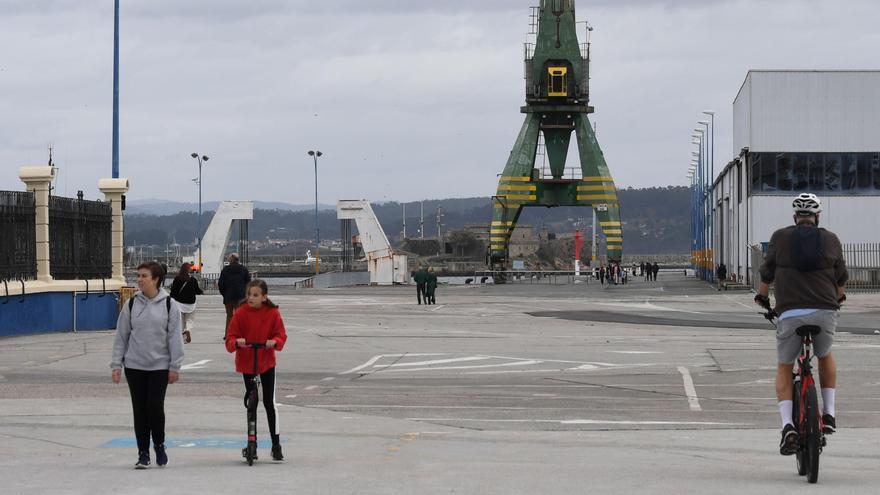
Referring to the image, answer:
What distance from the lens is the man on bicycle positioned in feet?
34.2

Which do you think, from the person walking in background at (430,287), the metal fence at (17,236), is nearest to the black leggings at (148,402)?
the metal fence at (17,236)

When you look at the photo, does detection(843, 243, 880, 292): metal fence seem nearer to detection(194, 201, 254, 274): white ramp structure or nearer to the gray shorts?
detection(194, 201, 254, 274): white ramp structure

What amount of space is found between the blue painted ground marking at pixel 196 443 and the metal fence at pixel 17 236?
16881mm

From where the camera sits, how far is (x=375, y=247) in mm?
94562

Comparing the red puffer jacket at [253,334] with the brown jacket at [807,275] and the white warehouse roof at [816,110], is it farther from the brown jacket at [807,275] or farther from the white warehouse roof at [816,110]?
the white warehouse roof at [816,110]

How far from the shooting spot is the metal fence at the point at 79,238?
31047mm

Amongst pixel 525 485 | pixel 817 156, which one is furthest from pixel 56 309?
pixel 817 156

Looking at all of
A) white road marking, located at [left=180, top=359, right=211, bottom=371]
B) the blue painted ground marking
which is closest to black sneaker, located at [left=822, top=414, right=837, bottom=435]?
the blue painted ground marking

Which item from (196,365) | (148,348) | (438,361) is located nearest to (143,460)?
(148,348)

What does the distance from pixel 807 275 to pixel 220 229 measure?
93658 millimetres

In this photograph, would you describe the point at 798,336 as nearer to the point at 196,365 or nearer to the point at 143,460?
the point at 143,460

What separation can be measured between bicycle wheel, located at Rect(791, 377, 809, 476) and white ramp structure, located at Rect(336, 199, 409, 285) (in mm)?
82003

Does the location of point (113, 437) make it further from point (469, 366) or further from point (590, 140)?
point (590, 140)

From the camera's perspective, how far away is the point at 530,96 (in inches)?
3442
